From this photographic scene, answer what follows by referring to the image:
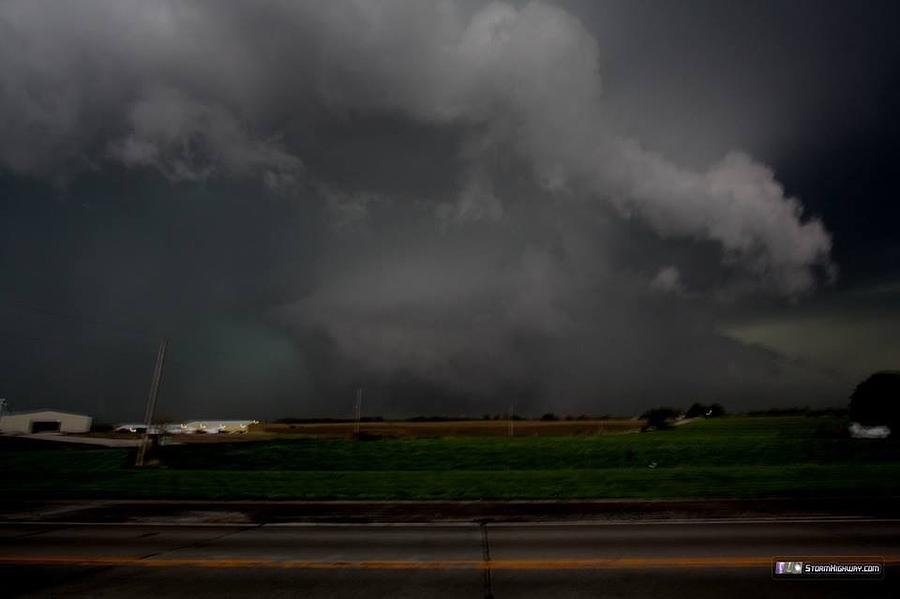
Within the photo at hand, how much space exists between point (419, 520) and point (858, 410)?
165 ft

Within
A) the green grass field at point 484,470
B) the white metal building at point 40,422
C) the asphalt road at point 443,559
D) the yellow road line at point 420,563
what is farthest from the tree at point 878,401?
the white metal building at point 40,422

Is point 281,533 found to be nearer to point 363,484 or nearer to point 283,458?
point 363,484

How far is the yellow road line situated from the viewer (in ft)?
31.8

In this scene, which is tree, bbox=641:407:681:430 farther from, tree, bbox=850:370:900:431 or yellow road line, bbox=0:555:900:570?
yellow road line, bbox=0:555:900:570

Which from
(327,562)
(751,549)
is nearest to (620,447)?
(751,549)

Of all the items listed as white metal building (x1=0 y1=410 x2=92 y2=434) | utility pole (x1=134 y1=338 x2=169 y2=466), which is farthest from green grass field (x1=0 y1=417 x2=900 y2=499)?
white metal building (x1=0 y1=410 x2=92 y2=434)

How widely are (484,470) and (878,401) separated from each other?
39.5 m

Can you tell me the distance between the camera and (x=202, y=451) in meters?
42.1

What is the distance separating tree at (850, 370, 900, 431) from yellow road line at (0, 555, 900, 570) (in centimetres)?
4602

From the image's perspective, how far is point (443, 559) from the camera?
34.8ft

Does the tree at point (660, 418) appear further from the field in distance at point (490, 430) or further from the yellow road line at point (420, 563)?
the yellow road line at point (420, 563)

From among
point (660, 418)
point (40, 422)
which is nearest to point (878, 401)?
point (660, 418)

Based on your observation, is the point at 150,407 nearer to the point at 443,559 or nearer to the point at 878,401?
the point at 443,559

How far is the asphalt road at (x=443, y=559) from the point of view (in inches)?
336
